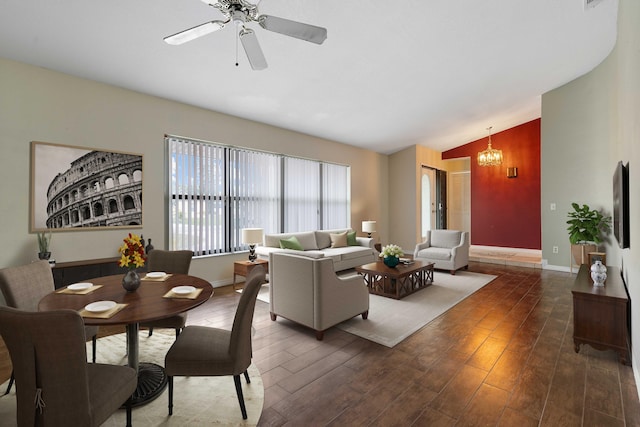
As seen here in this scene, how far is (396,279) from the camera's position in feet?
14.0

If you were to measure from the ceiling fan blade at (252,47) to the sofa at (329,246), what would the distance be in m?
3.16

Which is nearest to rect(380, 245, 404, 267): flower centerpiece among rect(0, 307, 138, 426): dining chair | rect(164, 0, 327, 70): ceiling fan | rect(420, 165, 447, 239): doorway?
rect(164, 0, 327, 70): ceiling fan

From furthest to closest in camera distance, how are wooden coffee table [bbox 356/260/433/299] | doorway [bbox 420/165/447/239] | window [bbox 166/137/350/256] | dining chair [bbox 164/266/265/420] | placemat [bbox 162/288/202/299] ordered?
doorway [bbox 420/165/447/239]
window [bbox 166/137/350/256]
wooden coffee table [bbox 356/260/433/299]
placemat [bbox 162/288/202/299]
dining chair [bbox 164/266/265/420]

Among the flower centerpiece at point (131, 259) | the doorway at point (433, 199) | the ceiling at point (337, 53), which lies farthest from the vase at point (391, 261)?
the doorway at point (433, 199)

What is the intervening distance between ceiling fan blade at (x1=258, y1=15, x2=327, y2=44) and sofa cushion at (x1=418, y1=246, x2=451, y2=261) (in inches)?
189

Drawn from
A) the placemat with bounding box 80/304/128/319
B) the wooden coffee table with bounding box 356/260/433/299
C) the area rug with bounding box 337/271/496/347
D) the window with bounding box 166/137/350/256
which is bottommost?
the area rug with bounding box 337/271/496/347

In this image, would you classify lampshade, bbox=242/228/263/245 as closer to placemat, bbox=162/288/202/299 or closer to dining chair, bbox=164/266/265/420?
placemat, bbox=162/288/202/299

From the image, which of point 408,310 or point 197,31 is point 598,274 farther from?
point 197,31

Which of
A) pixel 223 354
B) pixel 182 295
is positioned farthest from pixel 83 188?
pixel 223 354

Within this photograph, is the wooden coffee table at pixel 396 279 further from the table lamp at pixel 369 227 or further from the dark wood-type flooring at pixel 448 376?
the table lamp at pixel 369 227

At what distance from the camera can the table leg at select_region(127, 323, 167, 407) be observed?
6.80ft

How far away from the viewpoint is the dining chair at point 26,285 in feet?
6.76

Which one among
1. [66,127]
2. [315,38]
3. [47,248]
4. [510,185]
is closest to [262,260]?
[47,248]

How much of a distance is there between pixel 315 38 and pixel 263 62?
576 millimetres
